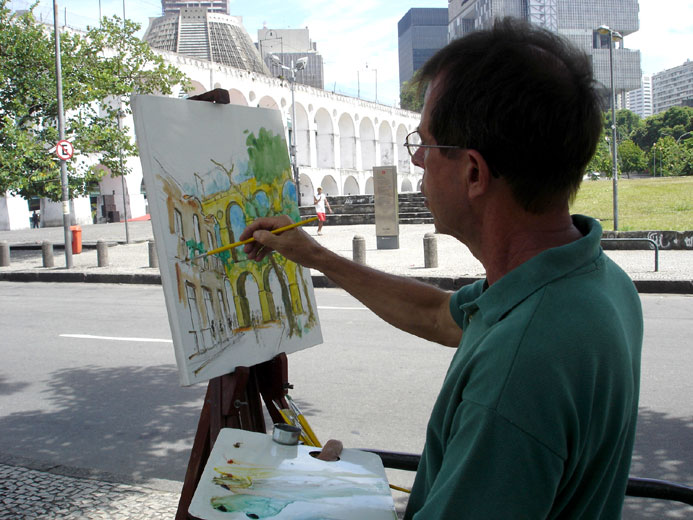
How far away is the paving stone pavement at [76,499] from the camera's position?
3258mm

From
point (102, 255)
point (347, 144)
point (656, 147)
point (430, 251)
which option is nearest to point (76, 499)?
point (430, 251)

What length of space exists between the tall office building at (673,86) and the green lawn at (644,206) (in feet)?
487

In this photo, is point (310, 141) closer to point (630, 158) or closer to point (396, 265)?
point (630, 158)

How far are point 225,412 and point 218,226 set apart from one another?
0.69m

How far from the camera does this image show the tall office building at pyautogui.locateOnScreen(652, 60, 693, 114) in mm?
169000

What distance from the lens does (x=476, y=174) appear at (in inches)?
47.3

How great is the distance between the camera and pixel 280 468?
1846 millimetres

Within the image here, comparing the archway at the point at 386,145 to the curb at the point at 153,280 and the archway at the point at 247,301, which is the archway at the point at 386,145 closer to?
the curb at the point at 153,280

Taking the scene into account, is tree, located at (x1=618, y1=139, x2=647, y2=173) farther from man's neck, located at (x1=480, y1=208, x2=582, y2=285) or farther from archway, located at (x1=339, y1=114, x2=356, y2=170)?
man's neck, located at (x1=480, y1=208, x2=582, y2=285)

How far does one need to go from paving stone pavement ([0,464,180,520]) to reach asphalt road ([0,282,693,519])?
429mm

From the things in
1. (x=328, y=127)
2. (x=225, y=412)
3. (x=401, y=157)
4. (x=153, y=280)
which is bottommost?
(x=153, y=280)

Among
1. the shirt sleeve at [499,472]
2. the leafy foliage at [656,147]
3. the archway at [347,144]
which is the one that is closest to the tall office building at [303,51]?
the archway at [347,144]

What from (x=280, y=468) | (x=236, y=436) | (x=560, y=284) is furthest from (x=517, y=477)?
(x=236, y=436)

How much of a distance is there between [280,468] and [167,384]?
4.26 m
